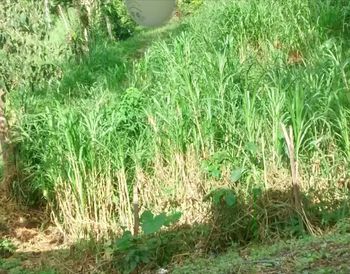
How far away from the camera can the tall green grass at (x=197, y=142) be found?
402cm

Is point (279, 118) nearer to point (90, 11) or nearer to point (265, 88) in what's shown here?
point (265, 88)

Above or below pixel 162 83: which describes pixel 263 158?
below

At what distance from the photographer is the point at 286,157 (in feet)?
13.2

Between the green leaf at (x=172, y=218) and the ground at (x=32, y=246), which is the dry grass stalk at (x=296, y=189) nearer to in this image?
the green leaf at (x=172, y=218)

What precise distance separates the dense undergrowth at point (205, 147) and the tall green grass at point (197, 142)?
0.01 metres

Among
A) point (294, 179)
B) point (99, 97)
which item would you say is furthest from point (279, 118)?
point (99, 97)

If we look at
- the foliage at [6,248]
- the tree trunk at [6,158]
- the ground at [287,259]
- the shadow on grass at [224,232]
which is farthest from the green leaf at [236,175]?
the tree trunk at [6,158]

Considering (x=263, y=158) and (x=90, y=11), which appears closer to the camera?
(x=263, y=158)

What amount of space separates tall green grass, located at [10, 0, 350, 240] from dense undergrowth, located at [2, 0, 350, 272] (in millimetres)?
10

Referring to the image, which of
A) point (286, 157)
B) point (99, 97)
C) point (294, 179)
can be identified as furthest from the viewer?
point (99, 97)

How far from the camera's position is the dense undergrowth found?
385cm

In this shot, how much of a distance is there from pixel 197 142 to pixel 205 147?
75 mm

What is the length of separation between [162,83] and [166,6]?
75.6 inches

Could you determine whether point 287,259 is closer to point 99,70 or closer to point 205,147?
point 205,147
